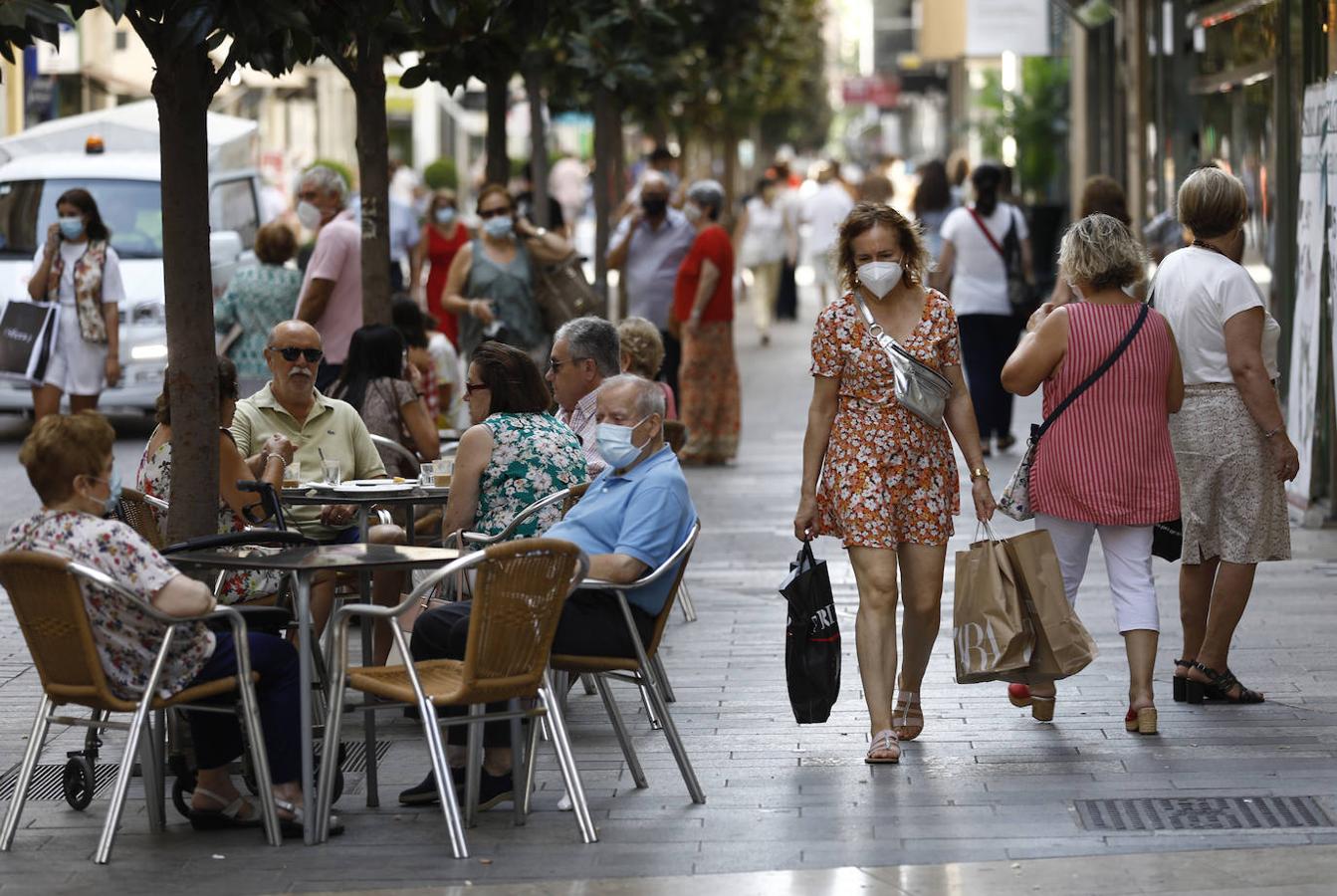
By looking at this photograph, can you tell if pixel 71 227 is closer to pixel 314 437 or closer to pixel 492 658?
pixel 314 437

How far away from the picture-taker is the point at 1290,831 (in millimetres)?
6176

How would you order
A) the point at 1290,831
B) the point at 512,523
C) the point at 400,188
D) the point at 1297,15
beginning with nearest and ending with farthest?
the point at 1290,831 < the point at 512,523 < the point at 1297,15 < the point at 400,188

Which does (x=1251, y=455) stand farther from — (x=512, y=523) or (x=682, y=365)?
(x=682, y=365)

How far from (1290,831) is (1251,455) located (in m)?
1.86

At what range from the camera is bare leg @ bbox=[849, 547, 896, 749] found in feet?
23.5

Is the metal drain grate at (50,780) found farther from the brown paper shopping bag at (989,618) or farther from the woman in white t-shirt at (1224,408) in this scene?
the woman in white t-shirt at (1224,408)

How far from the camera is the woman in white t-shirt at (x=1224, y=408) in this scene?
301 inches

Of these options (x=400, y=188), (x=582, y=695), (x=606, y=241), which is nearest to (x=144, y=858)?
(x=582, y=695)

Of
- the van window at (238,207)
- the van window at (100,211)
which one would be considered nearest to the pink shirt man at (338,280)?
the van window at (100,211)

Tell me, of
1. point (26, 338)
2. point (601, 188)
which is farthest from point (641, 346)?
point (601, 188)

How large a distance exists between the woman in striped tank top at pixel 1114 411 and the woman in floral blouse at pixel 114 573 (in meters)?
2.64

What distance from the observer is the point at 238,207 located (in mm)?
20547

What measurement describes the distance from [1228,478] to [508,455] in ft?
7.98

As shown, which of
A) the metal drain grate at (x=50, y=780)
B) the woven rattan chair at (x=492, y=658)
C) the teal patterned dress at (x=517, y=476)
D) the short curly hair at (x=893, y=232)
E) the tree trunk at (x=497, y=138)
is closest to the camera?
the woven rattan chair at (x=492, y=658)
